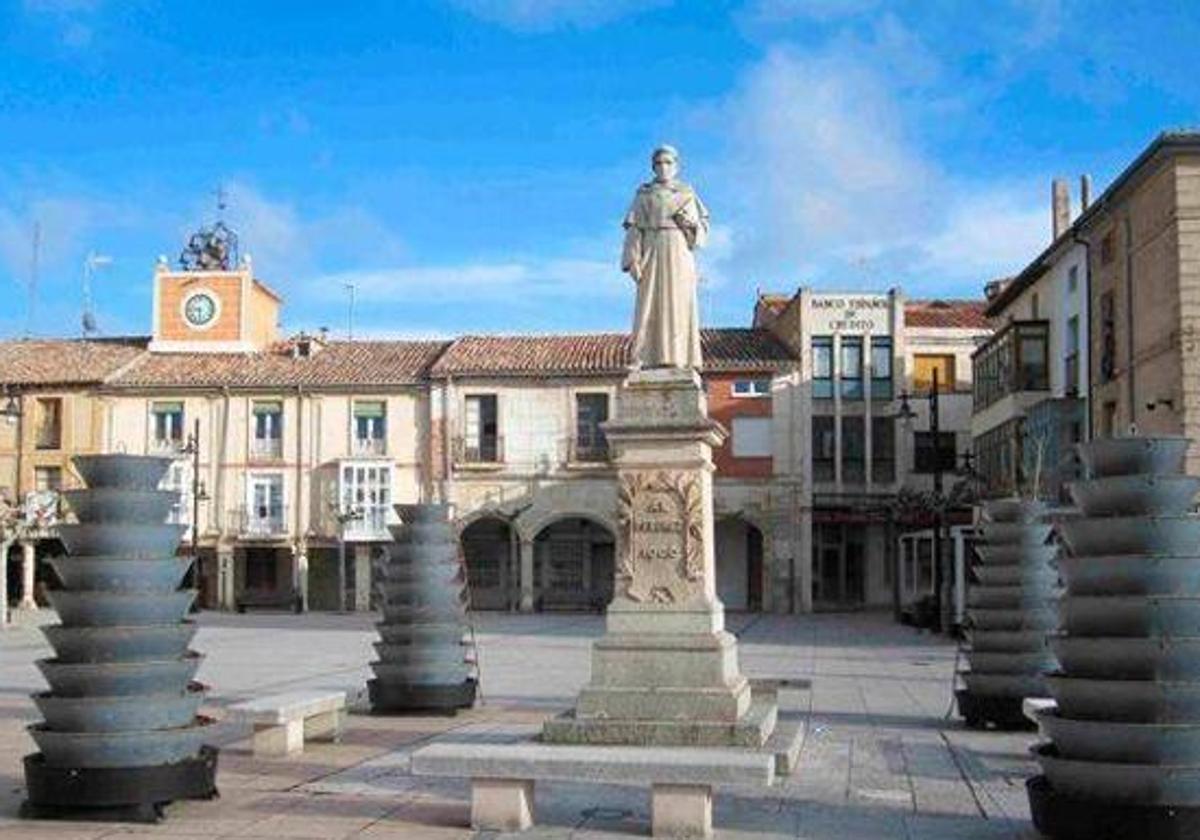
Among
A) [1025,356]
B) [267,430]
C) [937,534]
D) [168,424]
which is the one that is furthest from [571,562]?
[937,534]

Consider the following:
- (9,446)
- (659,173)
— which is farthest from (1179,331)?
(9,446)

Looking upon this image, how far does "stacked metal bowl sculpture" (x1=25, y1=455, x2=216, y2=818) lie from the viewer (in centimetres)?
866

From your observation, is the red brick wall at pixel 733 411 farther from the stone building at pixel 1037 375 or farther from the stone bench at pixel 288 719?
the stone bench at pixel 288 719

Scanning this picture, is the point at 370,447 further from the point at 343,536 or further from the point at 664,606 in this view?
the point at 664,606

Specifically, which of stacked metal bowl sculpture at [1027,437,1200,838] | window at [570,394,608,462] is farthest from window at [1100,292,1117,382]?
stacked metal bowl sculpture at [1027,437,1200,838]

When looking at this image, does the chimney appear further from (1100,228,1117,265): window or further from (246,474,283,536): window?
(246,474,283,536): window

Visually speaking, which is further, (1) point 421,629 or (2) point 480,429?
(2) point 480,429

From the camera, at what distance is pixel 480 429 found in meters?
49.9

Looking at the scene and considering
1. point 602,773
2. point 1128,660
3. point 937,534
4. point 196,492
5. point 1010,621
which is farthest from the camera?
point 196,492

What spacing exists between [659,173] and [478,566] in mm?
39968

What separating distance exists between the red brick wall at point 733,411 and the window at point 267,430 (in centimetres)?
1453

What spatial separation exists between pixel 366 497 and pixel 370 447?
1845 mm

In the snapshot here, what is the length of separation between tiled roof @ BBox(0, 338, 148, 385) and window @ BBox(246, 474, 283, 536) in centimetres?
636

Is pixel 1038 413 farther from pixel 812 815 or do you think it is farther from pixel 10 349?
pixel 10 349
